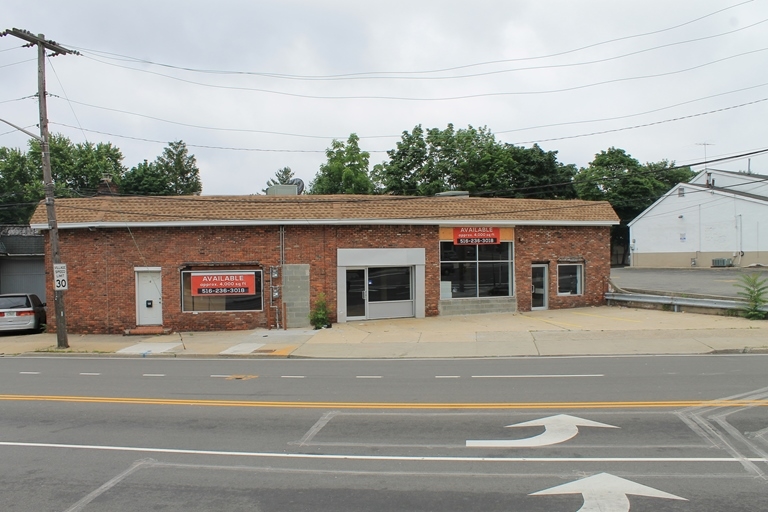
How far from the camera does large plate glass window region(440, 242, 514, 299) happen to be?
22.0 meters

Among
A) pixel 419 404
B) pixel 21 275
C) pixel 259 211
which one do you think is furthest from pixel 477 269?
pixel 21 275

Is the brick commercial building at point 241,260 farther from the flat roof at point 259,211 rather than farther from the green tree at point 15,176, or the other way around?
the green tree at point 15,176

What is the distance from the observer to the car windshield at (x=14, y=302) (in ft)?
67.6


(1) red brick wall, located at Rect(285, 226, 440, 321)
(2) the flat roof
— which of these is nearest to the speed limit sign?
(2) the flat roof

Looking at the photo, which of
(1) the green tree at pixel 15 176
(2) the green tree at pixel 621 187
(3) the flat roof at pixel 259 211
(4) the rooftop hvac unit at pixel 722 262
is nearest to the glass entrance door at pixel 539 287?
(3) the flat roof at pixel 259 211

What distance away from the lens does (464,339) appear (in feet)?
54.4

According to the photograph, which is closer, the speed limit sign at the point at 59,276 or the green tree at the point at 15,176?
the speed limit sign at the point at 59,276

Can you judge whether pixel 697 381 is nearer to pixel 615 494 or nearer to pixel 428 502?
pixel 615 494

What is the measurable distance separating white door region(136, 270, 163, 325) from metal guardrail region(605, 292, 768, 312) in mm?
18445

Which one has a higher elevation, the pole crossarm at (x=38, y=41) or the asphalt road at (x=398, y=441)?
the pole crossarm at (x=38, y=41)

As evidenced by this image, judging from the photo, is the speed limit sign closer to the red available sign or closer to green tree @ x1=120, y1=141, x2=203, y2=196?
the red available sign

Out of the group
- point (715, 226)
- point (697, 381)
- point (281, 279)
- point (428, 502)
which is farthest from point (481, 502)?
point (715, 226)

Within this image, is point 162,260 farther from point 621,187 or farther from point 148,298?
point 621,187

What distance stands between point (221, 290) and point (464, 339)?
9.05 metres
